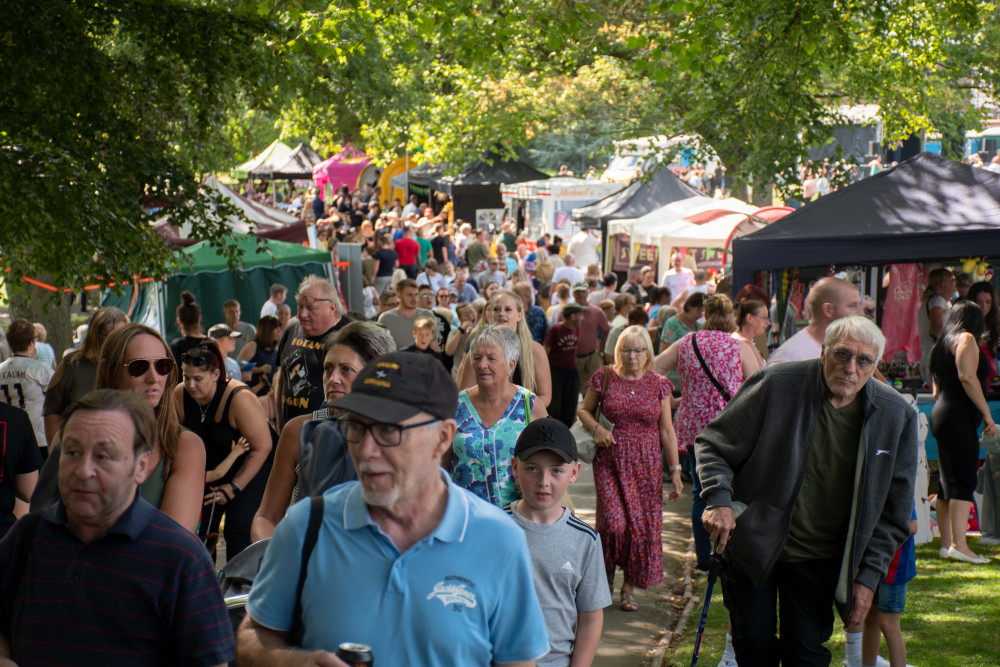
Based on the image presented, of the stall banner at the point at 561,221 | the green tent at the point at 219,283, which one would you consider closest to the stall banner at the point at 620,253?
the stall banner at the point at 561,221

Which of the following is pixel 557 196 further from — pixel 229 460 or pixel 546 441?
pixel 546 441

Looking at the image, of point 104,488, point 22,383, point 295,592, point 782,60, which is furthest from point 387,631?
point 782,60

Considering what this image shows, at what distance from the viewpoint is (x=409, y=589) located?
2135mm

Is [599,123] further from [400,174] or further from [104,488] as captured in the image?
[104,488]

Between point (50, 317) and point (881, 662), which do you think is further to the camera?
point (50, 317)

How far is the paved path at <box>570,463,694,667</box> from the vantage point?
625 centimetres

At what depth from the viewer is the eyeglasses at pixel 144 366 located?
404 cm

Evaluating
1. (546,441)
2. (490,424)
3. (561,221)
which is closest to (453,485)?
(546,441)

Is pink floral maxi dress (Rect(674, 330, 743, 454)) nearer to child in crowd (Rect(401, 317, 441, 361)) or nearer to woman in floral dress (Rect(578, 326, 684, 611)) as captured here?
woman in floral dress (Rect(578, 326, 684, 611))

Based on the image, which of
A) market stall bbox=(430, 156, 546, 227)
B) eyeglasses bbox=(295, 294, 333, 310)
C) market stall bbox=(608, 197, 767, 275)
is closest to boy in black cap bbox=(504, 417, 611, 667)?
eyeglasses bbox=(295, 294, 333, 310)

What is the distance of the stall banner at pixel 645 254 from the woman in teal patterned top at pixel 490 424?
1620 centimetres

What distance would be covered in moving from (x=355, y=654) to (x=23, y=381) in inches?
266

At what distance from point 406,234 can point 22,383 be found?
1780 cm

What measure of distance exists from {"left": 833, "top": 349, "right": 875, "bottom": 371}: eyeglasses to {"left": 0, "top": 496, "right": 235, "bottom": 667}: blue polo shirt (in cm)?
257
